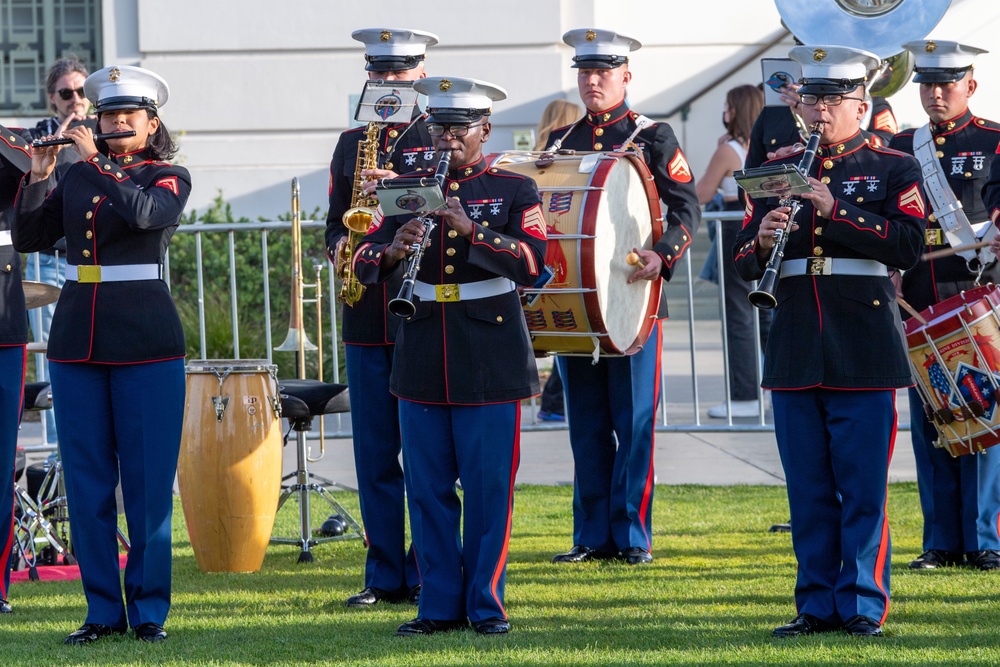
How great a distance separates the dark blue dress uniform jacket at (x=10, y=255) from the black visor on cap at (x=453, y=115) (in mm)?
1791

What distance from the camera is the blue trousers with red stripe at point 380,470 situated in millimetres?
6570

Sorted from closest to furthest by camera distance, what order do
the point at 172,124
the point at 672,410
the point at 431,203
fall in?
the point at 431,203, the point at 672,410, the point at 172,124

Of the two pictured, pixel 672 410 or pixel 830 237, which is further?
pixel 672 410

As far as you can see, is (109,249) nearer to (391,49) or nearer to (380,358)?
(380,358)

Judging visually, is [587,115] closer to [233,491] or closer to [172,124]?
[233,491]

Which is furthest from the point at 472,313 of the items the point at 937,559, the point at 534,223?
the point at 937,559

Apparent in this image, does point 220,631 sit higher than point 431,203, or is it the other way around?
point 431,203


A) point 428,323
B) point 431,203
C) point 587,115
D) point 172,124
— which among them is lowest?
point 428,323

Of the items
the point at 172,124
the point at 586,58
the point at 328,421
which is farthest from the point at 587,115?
the point at 172,124

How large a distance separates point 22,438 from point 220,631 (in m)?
4.97

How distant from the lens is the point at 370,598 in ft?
21.3

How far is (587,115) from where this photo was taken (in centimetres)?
743

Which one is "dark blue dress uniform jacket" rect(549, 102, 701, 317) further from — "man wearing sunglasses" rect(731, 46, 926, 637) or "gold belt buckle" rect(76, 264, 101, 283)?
"gold belt buckle" rect(76, 264, 101, 283)

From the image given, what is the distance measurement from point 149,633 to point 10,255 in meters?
1.73
